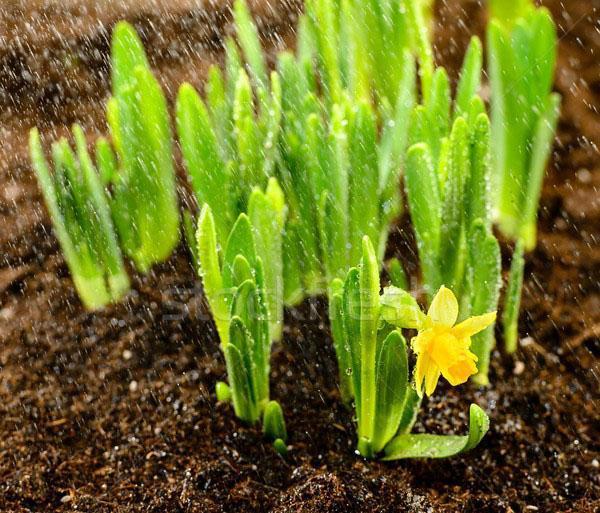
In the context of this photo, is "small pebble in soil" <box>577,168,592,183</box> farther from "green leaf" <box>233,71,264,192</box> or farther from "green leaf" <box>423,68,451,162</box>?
"green leaf" <box>233,71,264,192</box>

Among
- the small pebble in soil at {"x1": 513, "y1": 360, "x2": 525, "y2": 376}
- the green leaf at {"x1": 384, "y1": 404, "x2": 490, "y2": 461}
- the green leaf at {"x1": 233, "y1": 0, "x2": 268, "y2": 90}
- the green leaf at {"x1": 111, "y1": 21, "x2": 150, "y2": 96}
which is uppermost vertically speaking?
the green leaf at {"x1": 111, "y1": 21, "x2": 150, "y2": 96}

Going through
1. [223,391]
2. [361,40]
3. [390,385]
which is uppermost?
[361,40]

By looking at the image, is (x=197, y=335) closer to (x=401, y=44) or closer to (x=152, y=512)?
(x=152, y=512)

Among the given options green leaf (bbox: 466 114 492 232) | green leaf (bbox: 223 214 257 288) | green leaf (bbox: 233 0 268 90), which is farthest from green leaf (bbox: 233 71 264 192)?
green leaf (bbox: 466 114 492 232)

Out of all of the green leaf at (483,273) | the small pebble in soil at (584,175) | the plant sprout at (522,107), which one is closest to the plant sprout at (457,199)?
the green leaf at (483,273)

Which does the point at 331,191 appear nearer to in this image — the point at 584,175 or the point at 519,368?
the point at 519,368

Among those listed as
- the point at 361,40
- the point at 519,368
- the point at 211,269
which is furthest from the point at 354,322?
the point at 361,40
